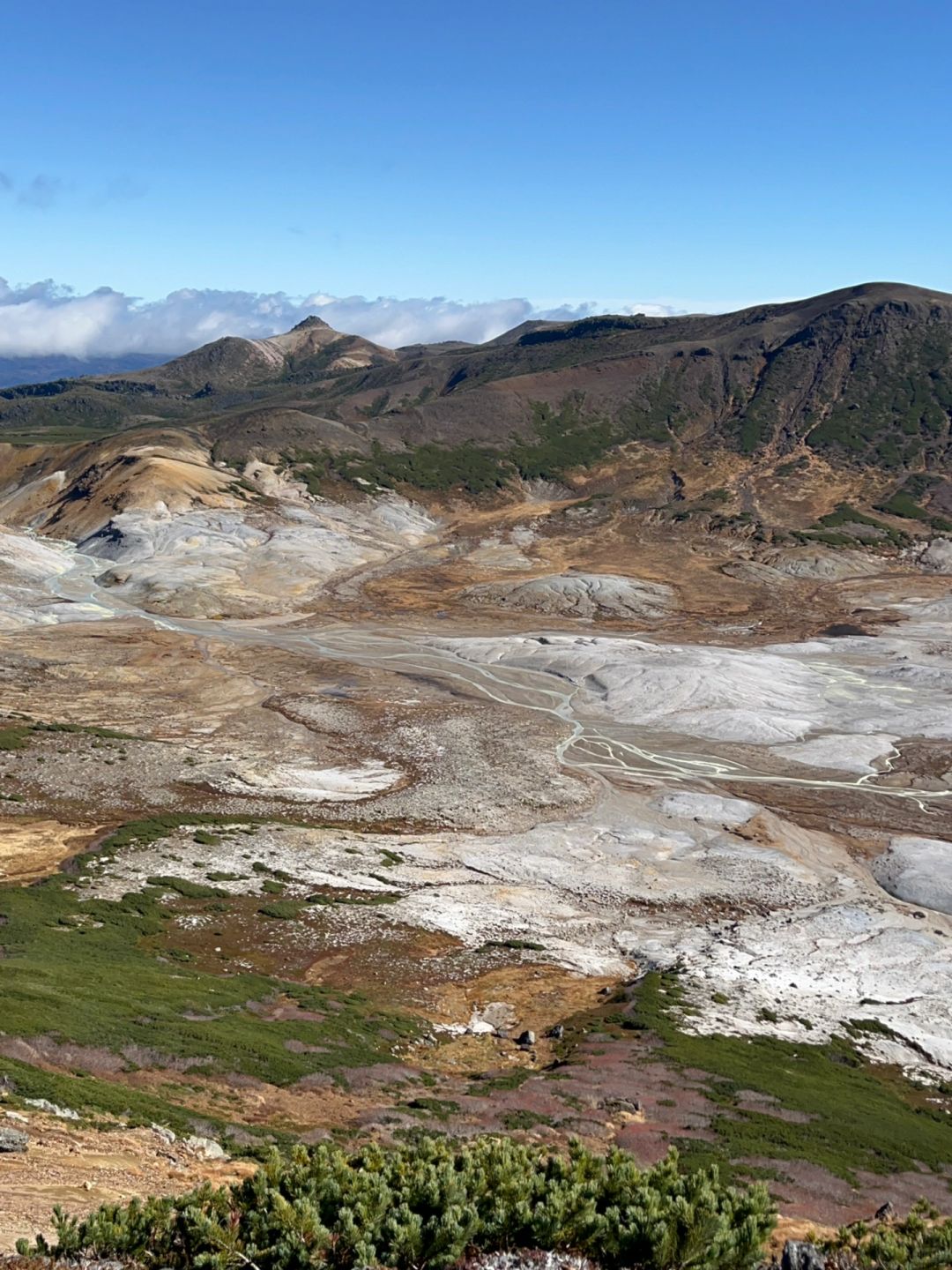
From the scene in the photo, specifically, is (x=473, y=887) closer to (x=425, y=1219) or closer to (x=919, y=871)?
(x=919, y=871)

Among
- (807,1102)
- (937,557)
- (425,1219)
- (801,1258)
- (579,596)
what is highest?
(937,557)

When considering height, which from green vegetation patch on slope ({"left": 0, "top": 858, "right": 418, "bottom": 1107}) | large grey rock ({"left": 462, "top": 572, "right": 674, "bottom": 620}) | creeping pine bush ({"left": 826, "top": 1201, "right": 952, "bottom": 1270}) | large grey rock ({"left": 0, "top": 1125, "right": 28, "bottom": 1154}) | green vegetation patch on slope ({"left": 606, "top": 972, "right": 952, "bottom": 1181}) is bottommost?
green vegetation patch on slope ({"left": 606, "top": 972, "right": 952, "bottom": 1181})

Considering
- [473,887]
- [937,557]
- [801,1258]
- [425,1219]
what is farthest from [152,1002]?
[937,557]

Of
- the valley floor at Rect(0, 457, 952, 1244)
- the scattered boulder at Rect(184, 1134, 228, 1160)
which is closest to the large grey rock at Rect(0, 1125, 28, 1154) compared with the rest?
the valley floor at Rect(0, 457, 952, 1244)

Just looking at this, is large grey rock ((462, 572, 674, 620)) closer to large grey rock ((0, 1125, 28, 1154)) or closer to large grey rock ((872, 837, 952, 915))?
large grey rock ((872, 837, 952, 915))

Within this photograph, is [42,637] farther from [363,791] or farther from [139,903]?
[139,903]

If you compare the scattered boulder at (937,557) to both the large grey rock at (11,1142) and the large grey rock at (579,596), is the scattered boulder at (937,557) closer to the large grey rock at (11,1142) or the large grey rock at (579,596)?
the large grey rock at (579,596)
